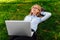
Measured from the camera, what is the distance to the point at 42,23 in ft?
18.3

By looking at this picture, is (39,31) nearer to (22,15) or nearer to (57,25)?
(57,25)

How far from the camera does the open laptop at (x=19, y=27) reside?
171 inches

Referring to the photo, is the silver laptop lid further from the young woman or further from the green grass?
the green grass

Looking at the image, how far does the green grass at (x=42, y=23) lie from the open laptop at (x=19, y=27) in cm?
63

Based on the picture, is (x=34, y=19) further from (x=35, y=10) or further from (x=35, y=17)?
(x=35, y=10)

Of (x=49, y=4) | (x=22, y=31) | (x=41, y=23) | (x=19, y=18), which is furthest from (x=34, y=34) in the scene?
(x=49, y=4)

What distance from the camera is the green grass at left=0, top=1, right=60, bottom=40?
5219 millimetres

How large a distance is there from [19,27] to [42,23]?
123 cm

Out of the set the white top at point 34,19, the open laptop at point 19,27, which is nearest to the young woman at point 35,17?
the white top at point 34,19

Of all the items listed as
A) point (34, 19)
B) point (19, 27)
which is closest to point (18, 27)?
point (19, 27)

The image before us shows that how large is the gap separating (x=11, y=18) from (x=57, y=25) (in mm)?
1135

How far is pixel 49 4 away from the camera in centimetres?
645

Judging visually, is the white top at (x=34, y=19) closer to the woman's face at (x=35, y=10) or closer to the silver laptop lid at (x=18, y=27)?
the woman's face at (x=35, y=10)

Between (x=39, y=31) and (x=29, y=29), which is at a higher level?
(x=29, y=29)
